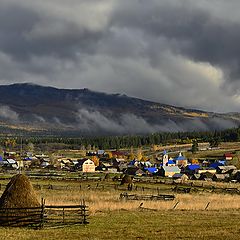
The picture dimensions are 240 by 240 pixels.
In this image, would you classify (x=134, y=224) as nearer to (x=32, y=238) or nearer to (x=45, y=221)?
(x=45, y=221)

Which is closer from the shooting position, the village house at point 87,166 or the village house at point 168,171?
the village house at point 168,171

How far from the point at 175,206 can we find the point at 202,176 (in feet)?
340

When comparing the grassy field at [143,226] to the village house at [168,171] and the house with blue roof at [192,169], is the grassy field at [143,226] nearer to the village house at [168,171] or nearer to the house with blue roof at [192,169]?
the village house at [168,171]

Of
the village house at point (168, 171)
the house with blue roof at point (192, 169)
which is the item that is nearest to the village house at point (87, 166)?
the village house at point (168, 171)

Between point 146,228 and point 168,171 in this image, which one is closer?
point 146,228

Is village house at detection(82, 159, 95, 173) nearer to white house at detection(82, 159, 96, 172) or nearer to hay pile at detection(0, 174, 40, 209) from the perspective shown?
white house at detection(82, 159, 96, 172)

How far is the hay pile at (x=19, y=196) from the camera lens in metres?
34.3

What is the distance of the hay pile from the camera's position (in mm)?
34312

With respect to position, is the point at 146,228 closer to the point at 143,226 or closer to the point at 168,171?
the point at 143,226

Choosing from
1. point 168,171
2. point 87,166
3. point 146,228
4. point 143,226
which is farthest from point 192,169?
point 146,228

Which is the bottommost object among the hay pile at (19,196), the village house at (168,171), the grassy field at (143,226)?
the village house at (168,171)

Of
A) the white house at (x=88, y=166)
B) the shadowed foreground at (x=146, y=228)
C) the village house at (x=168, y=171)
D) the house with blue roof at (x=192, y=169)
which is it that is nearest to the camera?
the shadowed foreground at (x=146, y=228)

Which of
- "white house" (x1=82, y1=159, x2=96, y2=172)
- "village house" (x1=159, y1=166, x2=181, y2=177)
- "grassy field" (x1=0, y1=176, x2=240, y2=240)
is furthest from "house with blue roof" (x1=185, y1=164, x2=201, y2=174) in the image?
"grassy field" (x1=0, y1=176, x2=240, y2=240)

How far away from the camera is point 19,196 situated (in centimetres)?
3469
